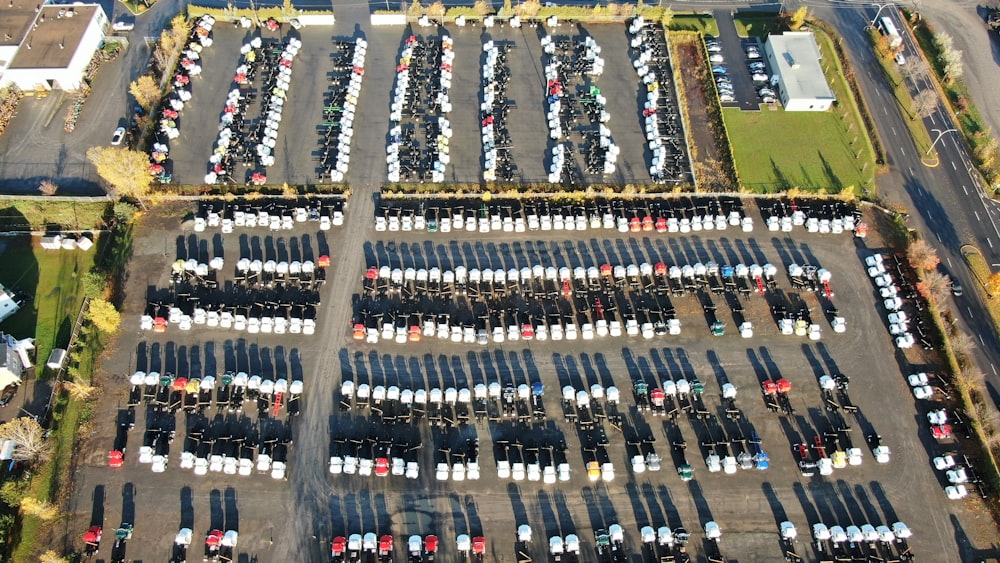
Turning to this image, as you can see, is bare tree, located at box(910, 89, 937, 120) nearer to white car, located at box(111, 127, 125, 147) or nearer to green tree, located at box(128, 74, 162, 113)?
green tree, located at box(128, 74, 162, 113)

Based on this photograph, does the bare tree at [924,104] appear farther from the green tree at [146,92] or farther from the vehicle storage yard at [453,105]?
the green tree at [146,92]

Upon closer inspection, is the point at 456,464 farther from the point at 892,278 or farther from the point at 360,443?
the point at 892,278

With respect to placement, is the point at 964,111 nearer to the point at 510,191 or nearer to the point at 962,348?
the point at 962,348

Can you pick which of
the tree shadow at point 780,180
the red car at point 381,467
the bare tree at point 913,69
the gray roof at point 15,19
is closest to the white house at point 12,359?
the red car at point 381,467

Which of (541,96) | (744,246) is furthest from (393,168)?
(744,246)

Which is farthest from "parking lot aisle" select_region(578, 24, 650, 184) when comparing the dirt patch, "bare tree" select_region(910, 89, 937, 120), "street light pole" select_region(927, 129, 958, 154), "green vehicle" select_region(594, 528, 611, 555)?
"green vehicle" select_region(594, 528, 611, 555)

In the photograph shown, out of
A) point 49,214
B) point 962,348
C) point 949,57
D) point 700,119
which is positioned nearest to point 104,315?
point 49,214
